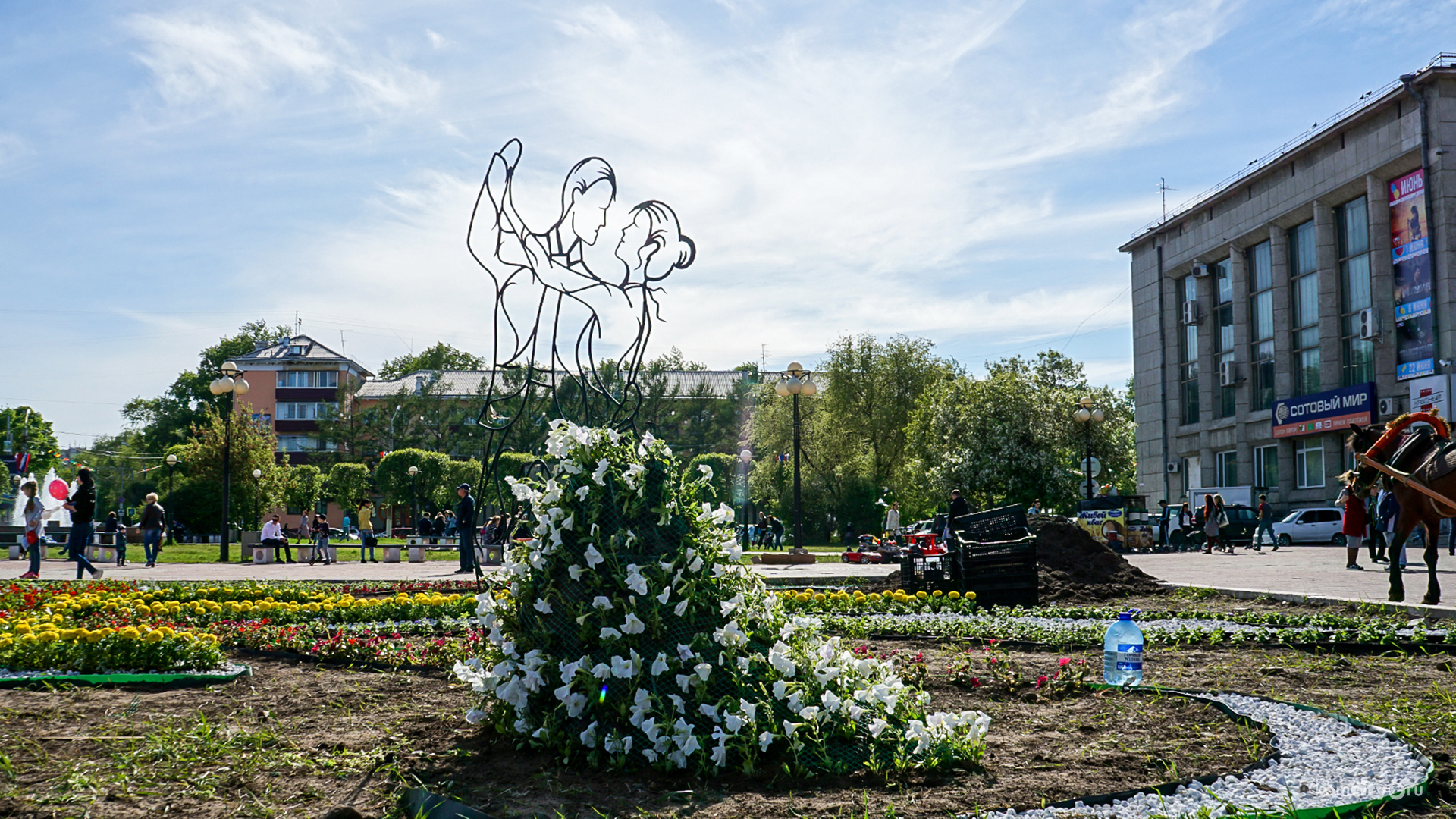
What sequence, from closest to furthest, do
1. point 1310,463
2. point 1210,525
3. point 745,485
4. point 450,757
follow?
point 450,757 → point 1210,525 → point 1310,463 → point 745,485

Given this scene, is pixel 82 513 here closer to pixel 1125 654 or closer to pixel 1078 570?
pixel 1078 570

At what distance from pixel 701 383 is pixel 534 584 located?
61696mm

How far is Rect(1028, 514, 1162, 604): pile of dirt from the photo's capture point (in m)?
11.4

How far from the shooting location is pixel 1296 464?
38469 millimetres

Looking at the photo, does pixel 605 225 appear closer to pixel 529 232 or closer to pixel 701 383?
pixel 529 232

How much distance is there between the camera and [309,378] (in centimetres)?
7806

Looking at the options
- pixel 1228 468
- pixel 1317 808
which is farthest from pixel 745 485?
pixel 1317 808

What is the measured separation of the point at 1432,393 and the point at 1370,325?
3.41 metres

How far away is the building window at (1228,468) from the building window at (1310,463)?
3.10m

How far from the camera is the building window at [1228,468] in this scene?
137 ft

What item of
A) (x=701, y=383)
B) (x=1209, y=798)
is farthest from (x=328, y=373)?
(x=1209, y=798)

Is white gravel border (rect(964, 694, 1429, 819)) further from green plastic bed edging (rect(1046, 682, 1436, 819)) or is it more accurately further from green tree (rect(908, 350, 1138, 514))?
green tree (rect(908, 350, 1138, 514))

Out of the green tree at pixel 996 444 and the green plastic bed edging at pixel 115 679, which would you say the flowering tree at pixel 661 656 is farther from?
the green tree at pixel 996 444

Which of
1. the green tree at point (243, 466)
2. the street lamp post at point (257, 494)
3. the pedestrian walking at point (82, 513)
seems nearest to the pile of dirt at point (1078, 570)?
the pedestrian walking at point (82, 513)
